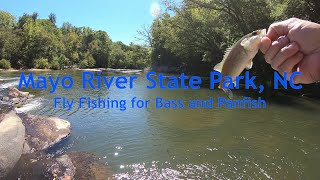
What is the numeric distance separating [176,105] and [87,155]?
10314 mm

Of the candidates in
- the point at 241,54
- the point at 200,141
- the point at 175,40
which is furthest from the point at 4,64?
the point at 241,54

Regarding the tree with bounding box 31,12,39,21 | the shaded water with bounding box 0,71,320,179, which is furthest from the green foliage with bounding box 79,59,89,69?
the shaded water with bounding box 0,71,320,179

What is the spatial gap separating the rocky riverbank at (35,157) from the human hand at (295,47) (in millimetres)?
6844

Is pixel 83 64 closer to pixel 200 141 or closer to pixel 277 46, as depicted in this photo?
pixel 200 141

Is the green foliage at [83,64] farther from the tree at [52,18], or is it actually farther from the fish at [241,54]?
the fish at [241,54]

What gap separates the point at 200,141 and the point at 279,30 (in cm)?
958

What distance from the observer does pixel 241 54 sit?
9.55 ft

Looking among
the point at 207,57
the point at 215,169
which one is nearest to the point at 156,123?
the point at 215,169

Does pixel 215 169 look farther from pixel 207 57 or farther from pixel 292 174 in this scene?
pixel 207 57

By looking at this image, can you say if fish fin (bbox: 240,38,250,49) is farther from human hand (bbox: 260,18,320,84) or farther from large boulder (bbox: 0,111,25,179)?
large boulder (bbox: 0,111,25,179)

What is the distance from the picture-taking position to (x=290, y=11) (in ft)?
76.3

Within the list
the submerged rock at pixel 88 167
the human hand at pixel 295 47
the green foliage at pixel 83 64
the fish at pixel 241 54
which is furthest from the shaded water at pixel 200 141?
the green foliage at pixel 83 64

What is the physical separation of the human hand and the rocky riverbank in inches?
269

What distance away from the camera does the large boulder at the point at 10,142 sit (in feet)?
25.5
